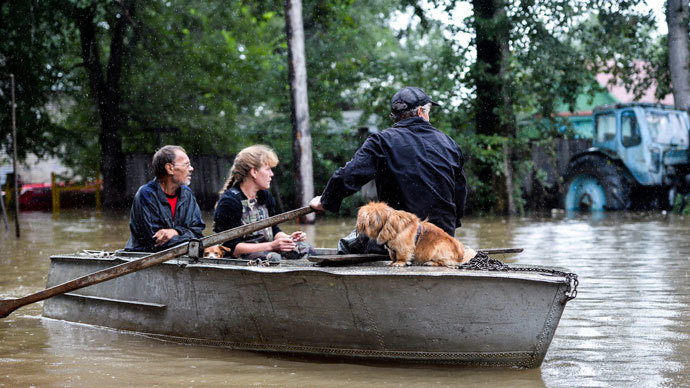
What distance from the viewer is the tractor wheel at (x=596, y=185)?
1962 cm

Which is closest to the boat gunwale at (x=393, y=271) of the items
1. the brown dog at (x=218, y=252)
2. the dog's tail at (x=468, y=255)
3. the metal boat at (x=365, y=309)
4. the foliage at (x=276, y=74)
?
the metal boat at (x=365, y=309)

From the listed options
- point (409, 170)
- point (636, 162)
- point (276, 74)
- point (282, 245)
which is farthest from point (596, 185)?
point (409, 170)

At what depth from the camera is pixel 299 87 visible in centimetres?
1656

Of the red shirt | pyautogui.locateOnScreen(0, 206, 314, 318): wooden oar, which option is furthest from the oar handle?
the red shirt

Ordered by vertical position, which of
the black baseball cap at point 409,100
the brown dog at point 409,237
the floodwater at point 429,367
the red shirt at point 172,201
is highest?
the black baseball cap at point 409,100

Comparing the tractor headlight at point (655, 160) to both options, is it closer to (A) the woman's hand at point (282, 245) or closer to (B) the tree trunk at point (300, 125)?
(B) the tree trunk at point (300, 125)

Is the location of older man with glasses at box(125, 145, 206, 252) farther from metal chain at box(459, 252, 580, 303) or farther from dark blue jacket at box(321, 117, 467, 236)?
metal chain at box(459, 252, 580, 303)

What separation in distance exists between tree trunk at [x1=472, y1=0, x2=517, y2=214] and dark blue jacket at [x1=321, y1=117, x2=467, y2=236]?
14166 mm

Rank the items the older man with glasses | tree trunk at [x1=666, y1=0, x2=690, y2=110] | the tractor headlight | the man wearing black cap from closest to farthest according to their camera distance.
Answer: the man wearing black cap → the older man with glasses → the tractor headlight → tree trunk at [x1=666, y1=0, x2=690, y2=110]

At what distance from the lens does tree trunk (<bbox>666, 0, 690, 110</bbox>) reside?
19609mm

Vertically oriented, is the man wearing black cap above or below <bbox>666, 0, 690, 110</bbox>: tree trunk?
below

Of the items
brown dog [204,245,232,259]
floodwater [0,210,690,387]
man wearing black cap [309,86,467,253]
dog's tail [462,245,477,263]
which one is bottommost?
floodwater [0,210,690,387]

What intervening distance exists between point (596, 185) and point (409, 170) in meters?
16.2

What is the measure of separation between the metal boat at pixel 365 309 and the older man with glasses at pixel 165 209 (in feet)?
1.72
